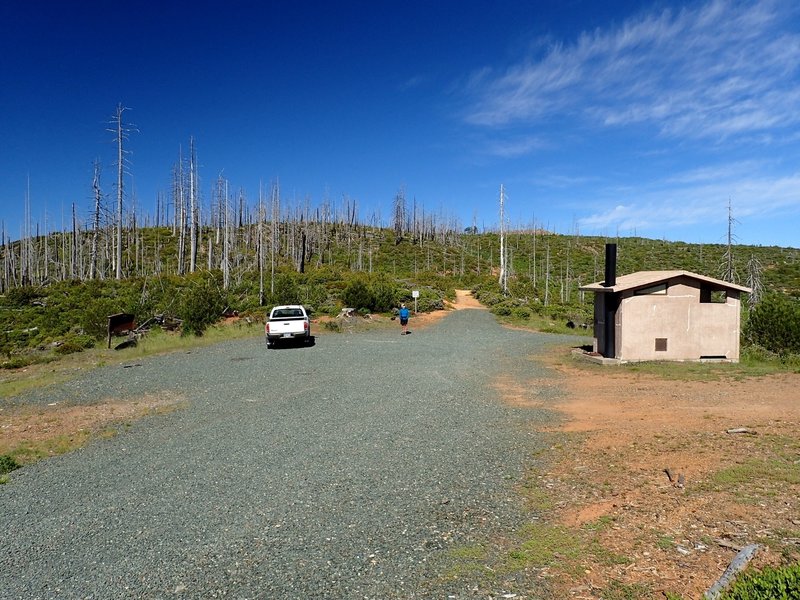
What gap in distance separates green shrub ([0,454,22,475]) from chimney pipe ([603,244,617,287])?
15490mm

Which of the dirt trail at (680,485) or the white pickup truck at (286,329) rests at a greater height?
the white pickup truck at (286,329)

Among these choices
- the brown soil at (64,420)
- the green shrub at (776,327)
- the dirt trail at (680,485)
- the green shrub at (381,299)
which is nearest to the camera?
the dirt trail at (680,485)

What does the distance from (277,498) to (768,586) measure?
4414 mm

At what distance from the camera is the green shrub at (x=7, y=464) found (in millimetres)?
6805

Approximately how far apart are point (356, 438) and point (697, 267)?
6350 centimetres

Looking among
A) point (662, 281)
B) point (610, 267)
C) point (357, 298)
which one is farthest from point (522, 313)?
point (662, 281)

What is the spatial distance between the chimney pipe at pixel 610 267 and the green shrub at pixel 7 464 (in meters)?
15.5

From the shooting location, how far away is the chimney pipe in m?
16.2

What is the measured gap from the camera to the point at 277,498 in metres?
5.52

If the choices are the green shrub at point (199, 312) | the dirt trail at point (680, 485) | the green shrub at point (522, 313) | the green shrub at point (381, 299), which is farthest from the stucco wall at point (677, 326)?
the green shrub at point (381, 299)

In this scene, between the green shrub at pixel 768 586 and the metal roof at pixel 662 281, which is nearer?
the green shrub at pixel 768 586

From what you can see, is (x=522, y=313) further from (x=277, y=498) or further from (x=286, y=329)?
(x=277, y=498)

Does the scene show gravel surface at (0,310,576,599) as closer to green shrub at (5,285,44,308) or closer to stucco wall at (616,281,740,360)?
stucco wall at (616,281,740,360)

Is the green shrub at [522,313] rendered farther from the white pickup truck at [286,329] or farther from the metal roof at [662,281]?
the white pickup truck at [286,329]
